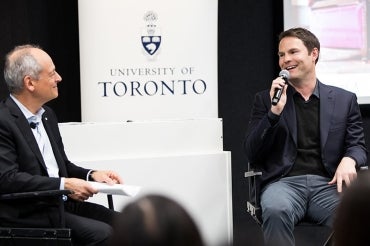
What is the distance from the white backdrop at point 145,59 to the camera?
3979 mm

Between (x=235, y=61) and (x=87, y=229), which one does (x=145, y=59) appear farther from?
(x=87, y=229)

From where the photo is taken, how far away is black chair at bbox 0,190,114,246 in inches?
110

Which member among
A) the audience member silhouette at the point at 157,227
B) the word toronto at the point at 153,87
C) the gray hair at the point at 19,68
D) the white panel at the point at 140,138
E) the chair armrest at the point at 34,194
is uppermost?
the gray hair at the point at 19,68

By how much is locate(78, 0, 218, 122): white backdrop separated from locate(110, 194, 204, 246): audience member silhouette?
10.5 ft

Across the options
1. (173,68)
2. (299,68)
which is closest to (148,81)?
(173,68)

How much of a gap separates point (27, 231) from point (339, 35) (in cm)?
290

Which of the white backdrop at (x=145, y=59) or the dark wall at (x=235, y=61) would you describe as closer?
the white backdrop at (x=145, y=59)

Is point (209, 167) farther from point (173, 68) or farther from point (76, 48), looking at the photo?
point (76, 48)

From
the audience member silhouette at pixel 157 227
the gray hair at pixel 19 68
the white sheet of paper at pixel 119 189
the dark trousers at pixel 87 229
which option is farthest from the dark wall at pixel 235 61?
the audience member silhouette at pixel 157 227

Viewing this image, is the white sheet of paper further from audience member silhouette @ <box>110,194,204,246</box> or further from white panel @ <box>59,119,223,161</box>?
audience member silhouette @ <box>110,194,204,246</box>

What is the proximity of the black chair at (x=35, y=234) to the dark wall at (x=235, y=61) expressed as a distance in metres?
2.06

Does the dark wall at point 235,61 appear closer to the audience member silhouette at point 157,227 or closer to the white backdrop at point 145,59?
the white backdrop at point 145,59

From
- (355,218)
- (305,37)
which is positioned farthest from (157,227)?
(305,37)

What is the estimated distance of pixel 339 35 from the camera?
16.0 feet
